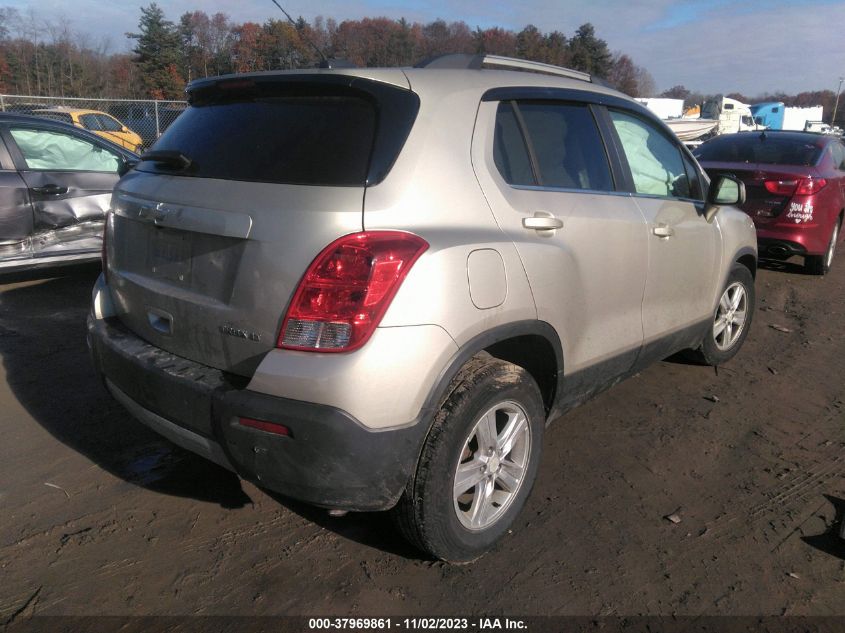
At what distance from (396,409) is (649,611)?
122 cm

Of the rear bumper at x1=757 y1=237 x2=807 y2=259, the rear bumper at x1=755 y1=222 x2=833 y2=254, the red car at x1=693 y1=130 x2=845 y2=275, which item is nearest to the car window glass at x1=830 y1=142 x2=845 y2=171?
the red car at x1=693 y1=130 x2=845 y2=275

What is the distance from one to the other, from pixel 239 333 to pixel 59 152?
529cm

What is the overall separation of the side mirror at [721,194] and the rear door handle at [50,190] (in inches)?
215

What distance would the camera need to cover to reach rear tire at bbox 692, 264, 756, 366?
4.77 m

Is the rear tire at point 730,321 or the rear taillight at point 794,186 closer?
the rear tire at point 730,321

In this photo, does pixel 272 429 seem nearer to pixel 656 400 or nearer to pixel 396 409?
pixel 396 409

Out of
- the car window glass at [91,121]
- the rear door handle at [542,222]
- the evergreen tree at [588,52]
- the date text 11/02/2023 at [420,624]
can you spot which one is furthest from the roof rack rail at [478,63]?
the evergreen tree at [588,52]

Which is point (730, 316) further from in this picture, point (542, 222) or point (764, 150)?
point (764, 150)

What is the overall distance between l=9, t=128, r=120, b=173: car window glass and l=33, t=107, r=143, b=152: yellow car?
10.2 metres

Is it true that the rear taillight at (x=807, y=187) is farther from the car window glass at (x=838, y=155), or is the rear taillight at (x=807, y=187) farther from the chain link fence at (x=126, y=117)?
the chain link fence at (x=126, y=117)

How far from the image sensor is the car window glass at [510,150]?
2775 millimetres

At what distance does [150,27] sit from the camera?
38375 millimetres

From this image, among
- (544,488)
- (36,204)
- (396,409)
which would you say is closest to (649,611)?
(544,488)

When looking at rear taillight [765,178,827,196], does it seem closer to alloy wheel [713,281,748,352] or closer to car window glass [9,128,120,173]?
alloy wheel [713,281,748,352]
